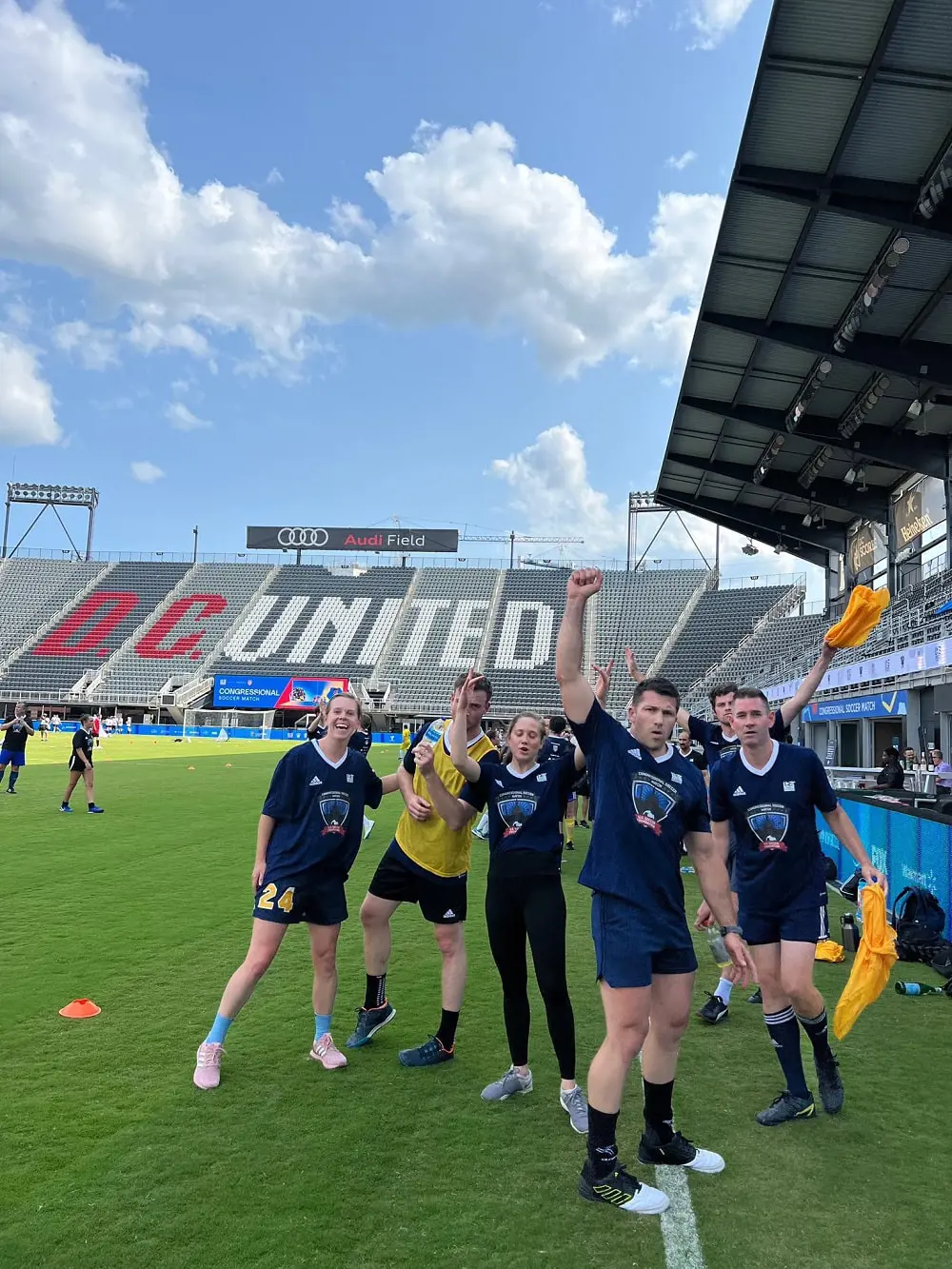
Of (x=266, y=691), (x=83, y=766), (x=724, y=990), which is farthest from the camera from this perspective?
(x=266, y=691)

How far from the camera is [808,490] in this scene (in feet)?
87.4

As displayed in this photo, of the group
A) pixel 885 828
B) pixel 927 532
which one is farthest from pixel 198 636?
pixel 885 828

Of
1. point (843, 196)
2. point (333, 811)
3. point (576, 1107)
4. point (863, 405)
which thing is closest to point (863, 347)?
point (863, 405)

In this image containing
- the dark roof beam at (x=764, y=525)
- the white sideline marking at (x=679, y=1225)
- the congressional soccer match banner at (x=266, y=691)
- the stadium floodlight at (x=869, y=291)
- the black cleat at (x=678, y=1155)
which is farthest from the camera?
the congressional soccer match banner at (x=266, y=691)

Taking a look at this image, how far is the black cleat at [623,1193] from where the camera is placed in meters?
3.37

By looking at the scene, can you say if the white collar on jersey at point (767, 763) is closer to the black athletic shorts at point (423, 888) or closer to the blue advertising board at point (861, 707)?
the black athletic shorts at point (423, 888)

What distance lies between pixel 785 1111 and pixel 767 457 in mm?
21976

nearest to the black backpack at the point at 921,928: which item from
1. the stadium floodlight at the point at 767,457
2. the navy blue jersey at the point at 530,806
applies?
the navy blue jersey at the point at 530,806

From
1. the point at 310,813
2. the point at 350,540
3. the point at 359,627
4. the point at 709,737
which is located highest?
the point at 350,540

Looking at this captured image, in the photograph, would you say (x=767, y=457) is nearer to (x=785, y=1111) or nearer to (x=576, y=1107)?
(x=785, y=1111)

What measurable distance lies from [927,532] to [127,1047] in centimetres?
2558

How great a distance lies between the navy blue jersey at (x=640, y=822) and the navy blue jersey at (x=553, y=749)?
71cm

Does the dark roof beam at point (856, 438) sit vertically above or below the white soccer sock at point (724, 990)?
above

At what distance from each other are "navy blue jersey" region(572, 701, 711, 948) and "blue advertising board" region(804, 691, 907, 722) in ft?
64.4
